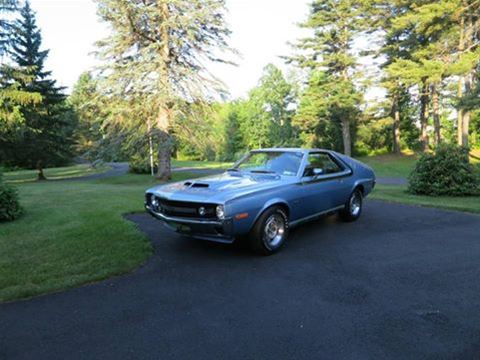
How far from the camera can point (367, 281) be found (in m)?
3.86

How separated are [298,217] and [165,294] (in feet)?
8.49

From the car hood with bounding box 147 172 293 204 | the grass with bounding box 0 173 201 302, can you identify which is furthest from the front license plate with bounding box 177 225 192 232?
the grass with bounding box 0 173 201 302

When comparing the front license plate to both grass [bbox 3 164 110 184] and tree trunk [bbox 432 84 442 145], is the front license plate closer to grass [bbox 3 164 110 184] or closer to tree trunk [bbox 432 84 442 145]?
grass [bbox 3 164 110 184]

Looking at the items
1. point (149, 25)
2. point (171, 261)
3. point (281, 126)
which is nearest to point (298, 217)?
point (171, 261)

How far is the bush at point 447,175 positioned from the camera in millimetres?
10711

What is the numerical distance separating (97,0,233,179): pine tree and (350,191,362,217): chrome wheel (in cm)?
1222

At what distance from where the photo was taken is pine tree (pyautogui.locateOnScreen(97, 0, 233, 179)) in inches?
645

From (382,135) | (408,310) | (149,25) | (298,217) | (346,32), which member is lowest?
(408,310)

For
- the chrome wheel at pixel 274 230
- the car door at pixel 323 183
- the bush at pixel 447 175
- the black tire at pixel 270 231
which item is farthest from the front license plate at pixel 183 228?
the bush at pixel 447 175

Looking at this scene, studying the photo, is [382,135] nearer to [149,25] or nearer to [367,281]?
[149,25]

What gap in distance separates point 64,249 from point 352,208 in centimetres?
552

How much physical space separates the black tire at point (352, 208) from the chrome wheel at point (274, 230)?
7.32 ft

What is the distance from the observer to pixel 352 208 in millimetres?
6789

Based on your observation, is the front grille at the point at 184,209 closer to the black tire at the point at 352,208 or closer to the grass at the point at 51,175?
the black tire at the point at 352,208
